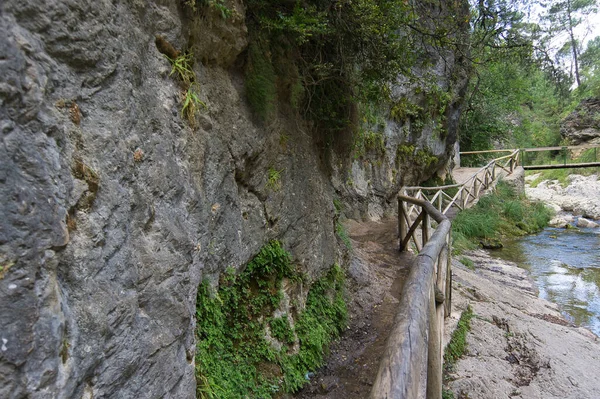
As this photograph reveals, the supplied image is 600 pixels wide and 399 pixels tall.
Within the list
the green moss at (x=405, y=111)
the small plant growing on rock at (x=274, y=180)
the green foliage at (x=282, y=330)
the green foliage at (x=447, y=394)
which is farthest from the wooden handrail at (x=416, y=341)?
the green moss at (x=405, y=111)

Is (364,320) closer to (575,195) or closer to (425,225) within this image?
(425,225)

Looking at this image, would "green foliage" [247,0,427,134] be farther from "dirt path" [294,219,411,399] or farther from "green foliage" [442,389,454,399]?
"green foliage" [442,389,454,399]

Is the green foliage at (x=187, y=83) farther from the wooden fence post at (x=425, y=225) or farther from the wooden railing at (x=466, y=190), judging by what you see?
the wooden railing at (x=466, y=190)

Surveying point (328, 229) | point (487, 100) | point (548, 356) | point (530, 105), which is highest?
point (530, 105)

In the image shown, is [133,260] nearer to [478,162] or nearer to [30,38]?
[30,38]

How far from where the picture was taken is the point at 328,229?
15.9ft

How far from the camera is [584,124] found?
953 inches

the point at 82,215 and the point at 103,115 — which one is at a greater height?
the point at 103,115

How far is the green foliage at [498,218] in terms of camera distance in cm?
1151

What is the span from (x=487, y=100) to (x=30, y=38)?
19561 millimetres

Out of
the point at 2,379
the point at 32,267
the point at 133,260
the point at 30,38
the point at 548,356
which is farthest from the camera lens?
the point at 548,356

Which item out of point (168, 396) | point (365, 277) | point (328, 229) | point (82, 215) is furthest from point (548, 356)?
point (82, 215)

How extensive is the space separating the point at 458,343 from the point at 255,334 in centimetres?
252

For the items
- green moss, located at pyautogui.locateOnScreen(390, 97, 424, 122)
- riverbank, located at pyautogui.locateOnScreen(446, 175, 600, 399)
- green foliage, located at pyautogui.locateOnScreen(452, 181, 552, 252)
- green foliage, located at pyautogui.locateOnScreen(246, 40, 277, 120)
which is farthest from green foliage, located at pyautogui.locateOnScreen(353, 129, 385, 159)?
green foliage, located at pyautogui.locateOnScreen(246, 40, 277, 120)
